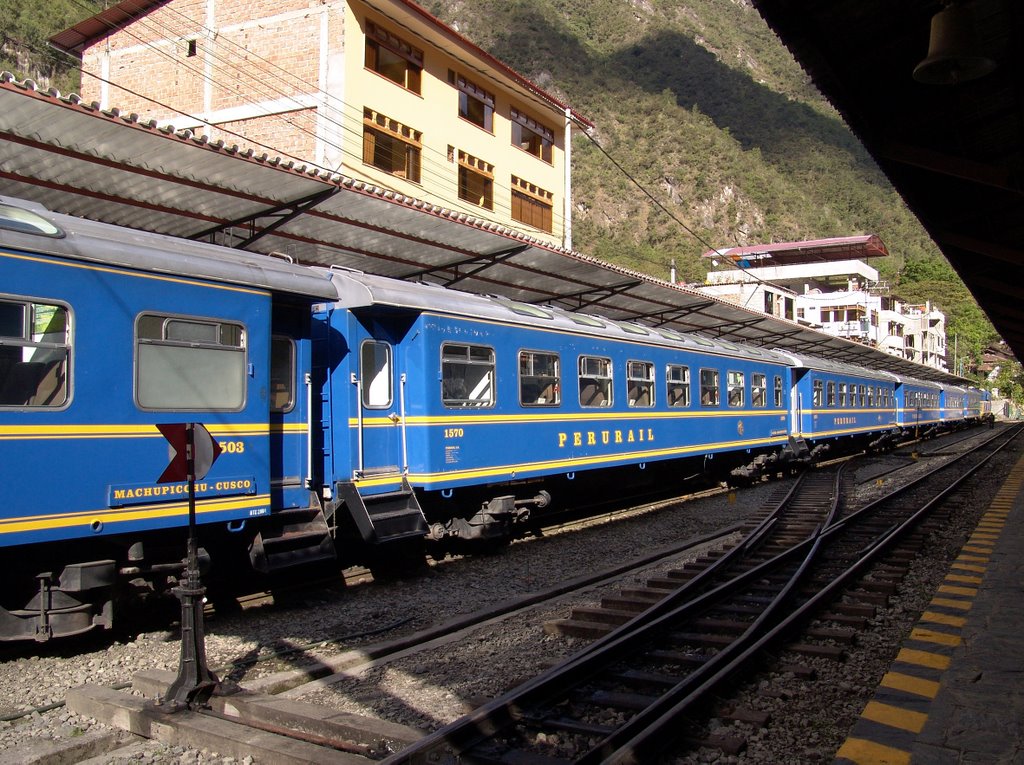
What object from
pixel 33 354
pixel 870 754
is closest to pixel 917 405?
pixel 870 754

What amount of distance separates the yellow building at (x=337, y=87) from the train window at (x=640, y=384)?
8.05 metres

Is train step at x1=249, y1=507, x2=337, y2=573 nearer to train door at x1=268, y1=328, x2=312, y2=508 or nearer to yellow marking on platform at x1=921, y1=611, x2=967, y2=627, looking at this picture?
train door at x1=268, y1=328, x2=312, y2=508

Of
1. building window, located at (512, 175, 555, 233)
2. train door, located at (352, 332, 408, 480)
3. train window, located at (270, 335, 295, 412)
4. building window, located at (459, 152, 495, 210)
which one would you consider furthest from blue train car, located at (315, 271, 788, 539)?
building window, located at (512, 175, 555, 233)

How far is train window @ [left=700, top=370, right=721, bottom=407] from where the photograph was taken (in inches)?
612

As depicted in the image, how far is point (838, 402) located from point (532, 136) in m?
12.2

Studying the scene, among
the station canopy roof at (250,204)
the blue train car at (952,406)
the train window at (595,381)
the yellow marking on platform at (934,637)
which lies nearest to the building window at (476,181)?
the station canopy roof at (250,204)

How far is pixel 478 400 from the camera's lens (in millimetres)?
9883

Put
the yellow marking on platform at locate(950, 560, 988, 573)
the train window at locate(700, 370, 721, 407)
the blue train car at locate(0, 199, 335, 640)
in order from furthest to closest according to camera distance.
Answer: the train window at locate(700, 370, 721, 407), the yellow marking on platform at locate(950, 560, 988, 573), the blue train car at locate(0, 199, 335, 640)

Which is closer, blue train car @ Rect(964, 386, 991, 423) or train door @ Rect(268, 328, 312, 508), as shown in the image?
train door @ Rect(268, 328, 312, 508)

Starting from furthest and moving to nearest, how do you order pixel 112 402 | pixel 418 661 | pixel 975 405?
pixel 975 405 < pixel 112 402 < pixel 418 661

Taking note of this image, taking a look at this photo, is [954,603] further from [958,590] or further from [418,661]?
[418,661]

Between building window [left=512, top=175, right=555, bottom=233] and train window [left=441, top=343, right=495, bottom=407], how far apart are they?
49.5ft

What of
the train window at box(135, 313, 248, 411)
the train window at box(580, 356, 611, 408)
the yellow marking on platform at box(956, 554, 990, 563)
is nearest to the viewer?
the train window at box(135, 313, 248, 411)

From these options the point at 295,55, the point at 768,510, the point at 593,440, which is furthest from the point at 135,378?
the point at 295,55
